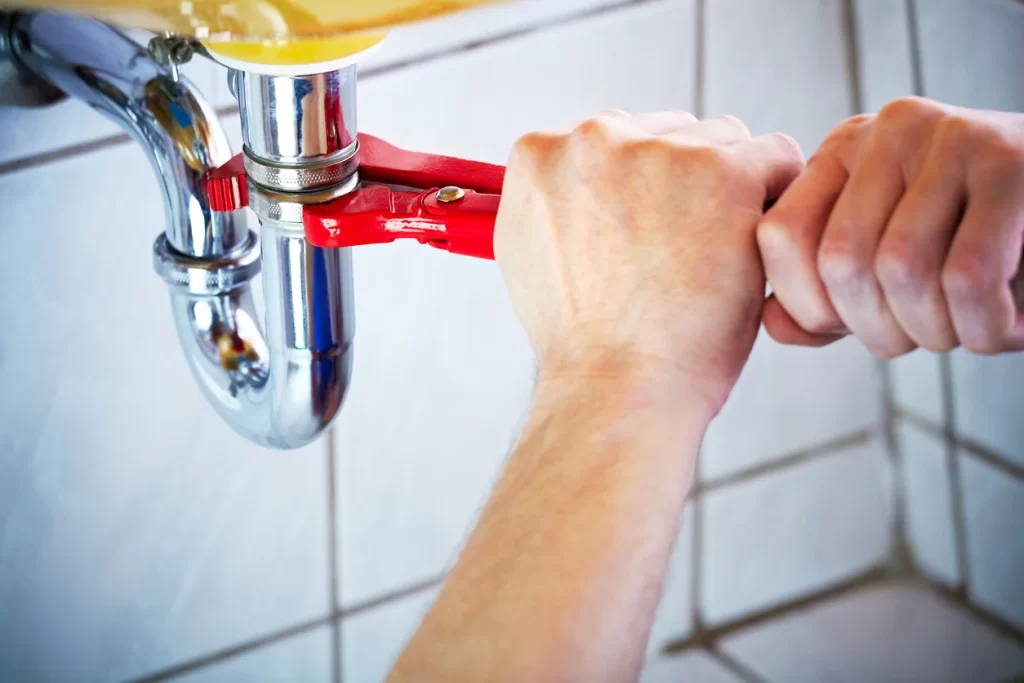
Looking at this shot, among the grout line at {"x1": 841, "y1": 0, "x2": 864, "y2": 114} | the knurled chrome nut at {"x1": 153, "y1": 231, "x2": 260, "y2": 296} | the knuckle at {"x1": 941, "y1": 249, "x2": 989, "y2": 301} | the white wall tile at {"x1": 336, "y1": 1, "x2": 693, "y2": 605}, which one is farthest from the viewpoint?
the grout line at {"x1": 841, "y1": 0, "x2": 864, "y2": 114}

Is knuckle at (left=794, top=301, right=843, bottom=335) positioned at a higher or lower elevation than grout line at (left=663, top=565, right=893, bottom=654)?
higher

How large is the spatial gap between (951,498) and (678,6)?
441mm

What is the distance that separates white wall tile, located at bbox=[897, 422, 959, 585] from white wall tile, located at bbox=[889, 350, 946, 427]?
1cm

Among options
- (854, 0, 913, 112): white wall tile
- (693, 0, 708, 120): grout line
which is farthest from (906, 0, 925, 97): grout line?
(693, 0, 708, 120): grout line

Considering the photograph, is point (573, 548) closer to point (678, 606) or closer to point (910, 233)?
point (910, 233)

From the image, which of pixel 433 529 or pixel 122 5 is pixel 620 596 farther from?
pixel 433 529

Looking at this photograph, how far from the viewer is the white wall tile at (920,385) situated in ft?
2.40

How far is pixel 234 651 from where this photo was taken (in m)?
0.54

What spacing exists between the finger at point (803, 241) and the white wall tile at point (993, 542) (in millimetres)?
542

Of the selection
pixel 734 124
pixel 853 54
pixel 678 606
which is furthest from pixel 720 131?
pixel 678 606

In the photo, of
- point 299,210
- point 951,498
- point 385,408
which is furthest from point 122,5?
Result: point 951,498

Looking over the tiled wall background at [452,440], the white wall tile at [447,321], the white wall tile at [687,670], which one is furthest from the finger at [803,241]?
the white wall tile at [687,670]

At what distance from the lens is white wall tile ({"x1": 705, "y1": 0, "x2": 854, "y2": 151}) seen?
1.78ft

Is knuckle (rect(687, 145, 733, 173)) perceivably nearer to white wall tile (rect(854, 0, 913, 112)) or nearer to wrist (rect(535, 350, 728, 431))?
wrist (rect(535, 350, 728, 431))
